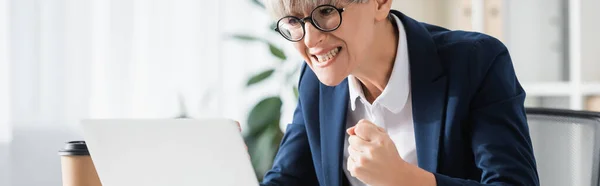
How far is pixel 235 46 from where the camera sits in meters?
2.99

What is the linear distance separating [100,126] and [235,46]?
2.05 meters

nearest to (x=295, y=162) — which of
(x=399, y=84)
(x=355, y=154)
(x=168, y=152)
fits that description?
(x=399, y=84)

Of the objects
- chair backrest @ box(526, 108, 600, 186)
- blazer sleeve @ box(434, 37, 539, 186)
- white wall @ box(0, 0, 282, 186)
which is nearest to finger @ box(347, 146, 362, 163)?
blazer sleeve @ box(434, 37, 539, 186)

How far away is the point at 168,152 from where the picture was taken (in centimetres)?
96

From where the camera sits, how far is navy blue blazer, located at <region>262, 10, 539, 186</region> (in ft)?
3.80

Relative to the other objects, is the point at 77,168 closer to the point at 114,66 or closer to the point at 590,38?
the point at 114,66

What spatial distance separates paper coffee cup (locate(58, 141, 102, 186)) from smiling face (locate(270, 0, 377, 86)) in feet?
1.18

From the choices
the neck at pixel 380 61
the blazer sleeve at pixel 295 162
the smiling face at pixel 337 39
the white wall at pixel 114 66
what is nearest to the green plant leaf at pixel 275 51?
the white wall at pixel 114 66

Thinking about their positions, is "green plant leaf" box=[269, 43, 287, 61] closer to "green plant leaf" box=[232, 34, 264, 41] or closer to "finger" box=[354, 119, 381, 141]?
"green plant leaf" box=[232, 34, 264, 41]

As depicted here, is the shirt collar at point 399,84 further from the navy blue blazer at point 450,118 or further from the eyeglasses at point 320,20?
the eyeglasses at point 320,20

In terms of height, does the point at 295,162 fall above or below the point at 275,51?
below

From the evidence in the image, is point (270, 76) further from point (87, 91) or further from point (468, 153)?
point (468, 153)

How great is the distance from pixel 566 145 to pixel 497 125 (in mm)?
325

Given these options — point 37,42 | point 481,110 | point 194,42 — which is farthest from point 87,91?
point 481,110
